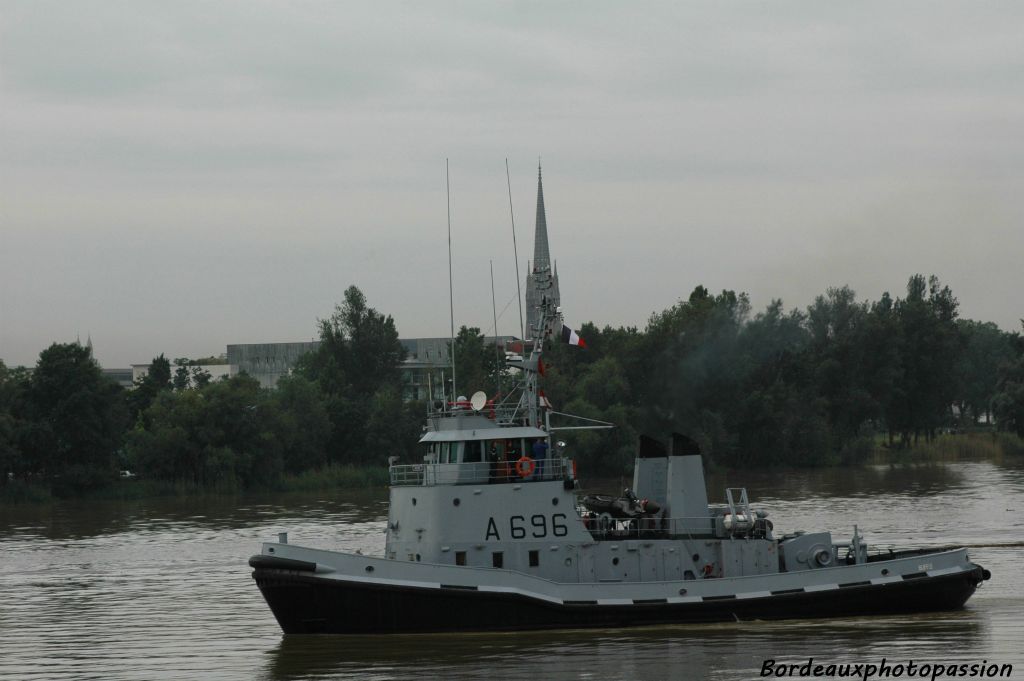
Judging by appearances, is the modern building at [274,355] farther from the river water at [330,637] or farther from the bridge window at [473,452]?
the bridge window at [473,452]

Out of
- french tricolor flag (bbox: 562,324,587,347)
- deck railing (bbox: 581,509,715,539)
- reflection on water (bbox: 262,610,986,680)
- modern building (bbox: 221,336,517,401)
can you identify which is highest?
modern building (bbox: 221,336,517,401)

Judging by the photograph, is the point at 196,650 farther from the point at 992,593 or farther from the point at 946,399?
the point at 946,399

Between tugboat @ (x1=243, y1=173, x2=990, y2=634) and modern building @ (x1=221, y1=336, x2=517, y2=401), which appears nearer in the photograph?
tugboat @ (x1=243, y1=173, x2=990, y2=634)

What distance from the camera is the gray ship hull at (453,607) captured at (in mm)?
22641

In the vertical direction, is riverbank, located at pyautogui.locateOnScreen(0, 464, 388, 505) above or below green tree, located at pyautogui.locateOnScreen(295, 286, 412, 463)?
below

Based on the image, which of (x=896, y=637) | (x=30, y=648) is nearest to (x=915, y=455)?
(x=896, y=637)

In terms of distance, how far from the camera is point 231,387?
6975 centimetres

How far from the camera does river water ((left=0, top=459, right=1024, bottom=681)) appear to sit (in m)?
21.3

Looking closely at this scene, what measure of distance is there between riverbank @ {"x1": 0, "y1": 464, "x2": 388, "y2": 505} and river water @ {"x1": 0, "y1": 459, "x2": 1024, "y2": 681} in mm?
10512

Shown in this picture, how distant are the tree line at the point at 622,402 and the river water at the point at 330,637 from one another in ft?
42.5

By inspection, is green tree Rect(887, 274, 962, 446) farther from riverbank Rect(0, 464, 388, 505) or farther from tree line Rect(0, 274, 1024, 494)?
riverbank Rect(0, 464, 388, 505)

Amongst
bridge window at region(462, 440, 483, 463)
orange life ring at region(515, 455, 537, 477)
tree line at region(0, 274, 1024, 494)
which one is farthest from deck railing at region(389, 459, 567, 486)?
tree line at region(0, 274, 1024, 494)

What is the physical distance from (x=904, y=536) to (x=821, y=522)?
484 cm

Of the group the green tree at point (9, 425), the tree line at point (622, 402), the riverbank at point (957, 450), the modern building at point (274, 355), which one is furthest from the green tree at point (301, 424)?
the modern building at point (274, 355)
